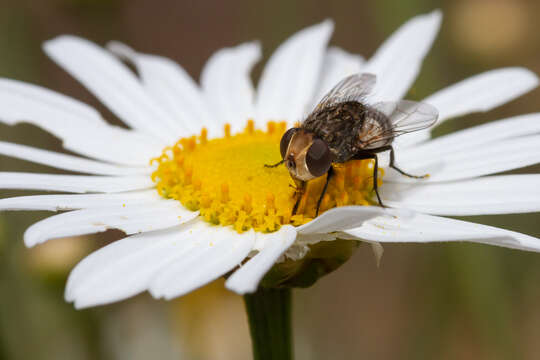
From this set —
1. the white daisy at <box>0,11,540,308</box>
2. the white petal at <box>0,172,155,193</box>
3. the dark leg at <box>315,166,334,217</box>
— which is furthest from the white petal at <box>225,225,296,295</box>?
the white petal at <box>0,172,155,193</box>

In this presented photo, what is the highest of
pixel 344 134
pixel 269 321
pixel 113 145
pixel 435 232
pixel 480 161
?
pixel 113 145

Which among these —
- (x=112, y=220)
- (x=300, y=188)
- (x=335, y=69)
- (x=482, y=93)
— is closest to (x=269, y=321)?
(x=300, y=188)

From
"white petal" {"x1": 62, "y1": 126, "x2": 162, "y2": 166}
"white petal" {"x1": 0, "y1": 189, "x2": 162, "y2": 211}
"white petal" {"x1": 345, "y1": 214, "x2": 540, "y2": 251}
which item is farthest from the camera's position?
"white petal" {"x1": 62, "y1": 126, "x2": 162, "y2": 166}

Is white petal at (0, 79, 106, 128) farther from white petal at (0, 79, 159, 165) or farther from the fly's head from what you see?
the fly's head

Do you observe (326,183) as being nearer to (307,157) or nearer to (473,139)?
(307,157)

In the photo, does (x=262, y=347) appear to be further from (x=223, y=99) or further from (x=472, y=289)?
(x=472, y=289)

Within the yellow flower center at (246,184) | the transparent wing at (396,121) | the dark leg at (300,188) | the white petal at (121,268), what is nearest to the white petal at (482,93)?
the transparent wing at (396,121)

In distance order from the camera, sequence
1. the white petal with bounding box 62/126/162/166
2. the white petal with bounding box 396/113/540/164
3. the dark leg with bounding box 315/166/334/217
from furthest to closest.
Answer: the white petal with bounding box 62/126/162/166, the white petal with bounding box 396/113/540/164, the dark leg with bounding box 315/166/334/217

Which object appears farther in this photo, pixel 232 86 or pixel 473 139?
pixel 232 86

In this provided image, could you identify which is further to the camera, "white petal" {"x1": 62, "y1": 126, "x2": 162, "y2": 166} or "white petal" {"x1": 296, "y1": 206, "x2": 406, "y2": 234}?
"white petal" {"x1": 62, "y1": 126, "x2": 162, "y2": 166}
